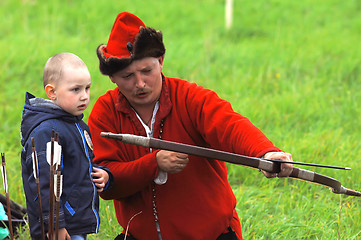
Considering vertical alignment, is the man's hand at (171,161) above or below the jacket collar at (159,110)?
below

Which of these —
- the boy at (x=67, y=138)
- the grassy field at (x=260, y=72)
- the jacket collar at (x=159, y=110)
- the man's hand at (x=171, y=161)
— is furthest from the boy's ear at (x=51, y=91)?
the grassy field at (x=260, y=72)

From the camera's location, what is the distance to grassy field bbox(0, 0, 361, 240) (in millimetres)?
4102

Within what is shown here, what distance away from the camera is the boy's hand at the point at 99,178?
2.80 m

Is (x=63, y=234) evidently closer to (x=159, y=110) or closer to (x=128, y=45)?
(x=159, y=110)

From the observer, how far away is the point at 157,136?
3.00 metres

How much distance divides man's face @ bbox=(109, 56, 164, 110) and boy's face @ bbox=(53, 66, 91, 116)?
0.22 meters

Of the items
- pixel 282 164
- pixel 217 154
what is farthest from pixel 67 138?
pixel 282 164

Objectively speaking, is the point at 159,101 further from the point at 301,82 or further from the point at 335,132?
the point at 301,82

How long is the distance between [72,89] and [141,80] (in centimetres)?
36

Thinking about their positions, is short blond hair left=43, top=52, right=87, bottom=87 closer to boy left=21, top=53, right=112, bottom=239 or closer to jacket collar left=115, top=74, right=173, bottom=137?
boy left=21, top=53, right=112, bottom=239

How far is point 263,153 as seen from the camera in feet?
8.26

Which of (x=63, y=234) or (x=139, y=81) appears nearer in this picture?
(x=63, y=234)

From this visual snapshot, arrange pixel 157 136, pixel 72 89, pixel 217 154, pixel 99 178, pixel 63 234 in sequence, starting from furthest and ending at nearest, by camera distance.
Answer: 1. pixel 157 136
2. pixel 99 178
3. pixel 72 89
4. pixel 63 234
5. pixel 217 154

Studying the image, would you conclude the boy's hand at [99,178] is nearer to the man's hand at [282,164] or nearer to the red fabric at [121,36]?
the red fabric at [121,36]
